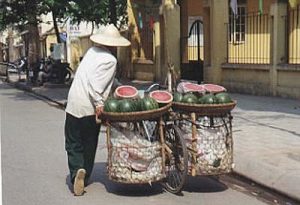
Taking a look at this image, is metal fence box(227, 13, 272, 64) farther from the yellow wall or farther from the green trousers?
the green trousers

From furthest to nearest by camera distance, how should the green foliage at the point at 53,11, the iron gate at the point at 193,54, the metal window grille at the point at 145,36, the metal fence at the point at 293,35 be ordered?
the metal window grille at the point at 145,36, the green foliage at the point at 53,11, the iron gate at the point at 193,54, the metal fence at the point at 293,35

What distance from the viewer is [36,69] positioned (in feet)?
93.2

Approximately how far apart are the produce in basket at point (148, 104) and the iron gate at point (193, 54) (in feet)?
46.8

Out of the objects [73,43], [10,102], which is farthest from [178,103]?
[73,43]

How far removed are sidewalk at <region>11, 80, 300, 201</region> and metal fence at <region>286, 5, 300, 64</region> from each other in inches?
51.6

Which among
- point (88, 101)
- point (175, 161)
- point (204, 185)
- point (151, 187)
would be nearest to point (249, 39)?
point (204, 185)

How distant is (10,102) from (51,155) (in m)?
11.3

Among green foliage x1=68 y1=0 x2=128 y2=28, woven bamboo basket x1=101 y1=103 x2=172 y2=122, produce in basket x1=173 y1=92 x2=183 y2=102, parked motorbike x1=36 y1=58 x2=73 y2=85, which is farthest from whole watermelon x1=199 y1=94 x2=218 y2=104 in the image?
parked motorbike x1=36 y1=58 x2=73 y2=85

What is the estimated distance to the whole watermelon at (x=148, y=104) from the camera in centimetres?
670

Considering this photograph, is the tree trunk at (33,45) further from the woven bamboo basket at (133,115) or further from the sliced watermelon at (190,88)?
the woven bamboo basket at (133,115)

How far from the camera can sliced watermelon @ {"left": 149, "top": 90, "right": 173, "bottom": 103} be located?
22.6ft

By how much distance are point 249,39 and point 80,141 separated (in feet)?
46.0

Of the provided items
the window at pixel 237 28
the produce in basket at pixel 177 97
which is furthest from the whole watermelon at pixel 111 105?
the window at pixel 237 28

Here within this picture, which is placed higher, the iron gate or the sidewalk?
the iron gate
